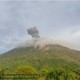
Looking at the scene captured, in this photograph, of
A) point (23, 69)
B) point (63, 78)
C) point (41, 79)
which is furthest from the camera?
point (23, 69)

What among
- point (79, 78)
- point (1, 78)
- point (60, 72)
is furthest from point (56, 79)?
point (79, 78)

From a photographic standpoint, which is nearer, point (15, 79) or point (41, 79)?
point (15, 79)

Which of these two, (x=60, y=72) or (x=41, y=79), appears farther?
(x=41, y=79)

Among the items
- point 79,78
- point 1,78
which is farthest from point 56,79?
point 79,78

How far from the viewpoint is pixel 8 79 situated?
9081 cm

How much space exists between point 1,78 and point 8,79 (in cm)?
939

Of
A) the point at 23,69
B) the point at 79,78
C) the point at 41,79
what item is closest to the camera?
the point at 41,79

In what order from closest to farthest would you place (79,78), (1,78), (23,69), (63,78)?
(63,78) → (1,78) → (79,78) → (23,69)

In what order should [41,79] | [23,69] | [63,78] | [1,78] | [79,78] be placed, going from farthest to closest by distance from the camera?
[23,69], [79,78], [41,79], [1,78], [63,78]

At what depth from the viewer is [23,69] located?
137125 mm

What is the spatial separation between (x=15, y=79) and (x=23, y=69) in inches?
2310

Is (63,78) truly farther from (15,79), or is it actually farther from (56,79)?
(15,79)

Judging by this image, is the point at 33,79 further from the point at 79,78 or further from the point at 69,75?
the point at 79,78

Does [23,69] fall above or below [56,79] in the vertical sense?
above
